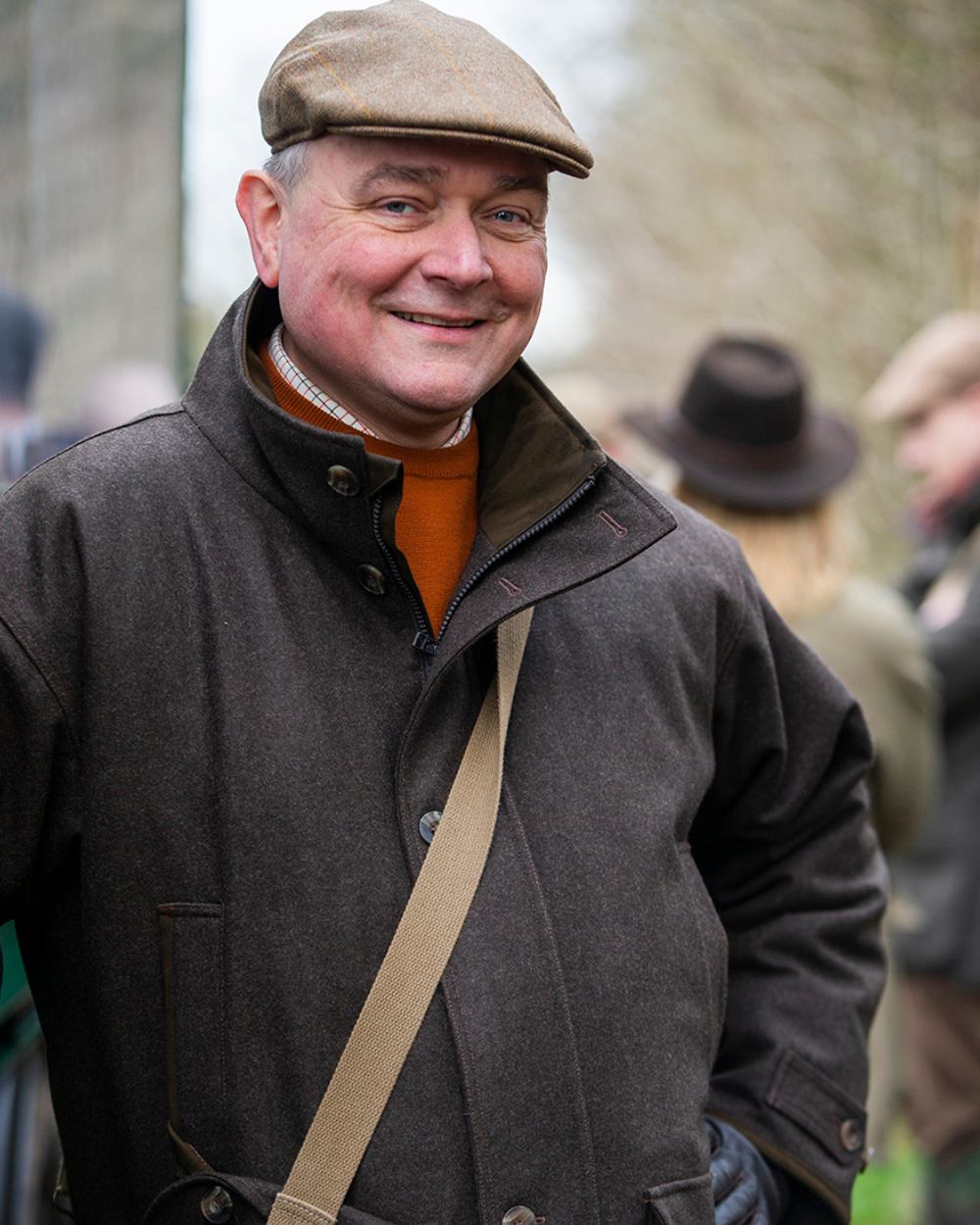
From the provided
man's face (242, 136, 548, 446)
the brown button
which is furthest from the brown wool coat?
the brown button

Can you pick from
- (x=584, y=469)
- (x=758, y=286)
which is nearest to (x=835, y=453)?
(x=584, y=469)

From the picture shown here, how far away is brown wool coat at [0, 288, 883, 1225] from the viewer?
184cm

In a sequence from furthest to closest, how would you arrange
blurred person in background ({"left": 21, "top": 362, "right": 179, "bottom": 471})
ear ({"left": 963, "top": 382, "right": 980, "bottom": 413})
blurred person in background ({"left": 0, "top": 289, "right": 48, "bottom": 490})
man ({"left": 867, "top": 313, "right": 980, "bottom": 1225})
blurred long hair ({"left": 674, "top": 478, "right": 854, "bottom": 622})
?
ear ({"left": 963, "top": 382, "right": 980, "bottom": 413}), man ({"left": 867, "top": 313, "right": 980, "bottom": 1225}), blurred person in background ({"left": 21, "top": 362, "right": 179, "bottom": 471}), blurred long hair ({"left": 674, "top": 478, "right": 854, "bottom": 622}), blurred person in background ({"left": 0, "top": 289, "right": 48, "bottom": 490})

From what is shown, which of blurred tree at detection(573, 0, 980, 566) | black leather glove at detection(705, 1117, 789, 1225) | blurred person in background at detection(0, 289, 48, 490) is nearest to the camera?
black leather glove at detection(705, 1117, 789, 1225)

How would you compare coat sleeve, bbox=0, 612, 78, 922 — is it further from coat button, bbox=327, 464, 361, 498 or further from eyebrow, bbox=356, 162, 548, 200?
eyebrow, bbox=356, 162, 548, 200

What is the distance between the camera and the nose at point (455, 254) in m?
1.94

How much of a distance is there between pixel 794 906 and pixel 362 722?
3.03 ft

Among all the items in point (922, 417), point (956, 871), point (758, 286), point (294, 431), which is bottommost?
point (758, 286)

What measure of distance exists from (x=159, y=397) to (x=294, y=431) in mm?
2897

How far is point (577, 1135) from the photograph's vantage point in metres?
1.95

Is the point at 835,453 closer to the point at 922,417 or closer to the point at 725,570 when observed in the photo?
the point at 922,417

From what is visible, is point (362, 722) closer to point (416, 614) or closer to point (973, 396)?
point (416, 614)

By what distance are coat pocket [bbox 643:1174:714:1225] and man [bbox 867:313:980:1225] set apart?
2769 millimetres

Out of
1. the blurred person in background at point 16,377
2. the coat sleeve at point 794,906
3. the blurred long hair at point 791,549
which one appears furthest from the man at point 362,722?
the blurred long hair at point 791,549
